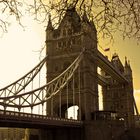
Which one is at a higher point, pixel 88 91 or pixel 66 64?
pixel 66 64

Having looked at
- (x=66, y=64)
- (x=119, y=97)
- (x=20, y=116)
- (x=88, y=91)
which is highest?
(x=66, y=64)

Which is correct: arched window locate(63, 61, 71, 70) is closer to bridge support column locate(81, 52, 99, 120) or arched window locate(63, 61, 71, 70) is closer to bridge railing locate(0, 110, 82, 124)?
bridge support column locate(81, 52, 99, 120)

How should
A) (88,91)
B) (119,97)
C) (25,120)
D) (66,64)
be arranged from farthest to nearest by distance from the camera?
1. (119,97)
2. (66,64)
3. (88,91)
4. (25,120)

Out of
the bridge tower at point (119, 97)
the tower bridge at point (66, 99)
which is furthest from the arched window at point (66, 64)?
the bridge tower at point (119, 97)

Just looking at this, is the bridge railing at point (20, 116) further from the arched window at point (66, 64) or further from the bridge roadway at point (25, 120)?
the arched window at point (66, 64)

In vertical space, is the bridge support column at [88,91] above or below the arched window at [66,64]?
below

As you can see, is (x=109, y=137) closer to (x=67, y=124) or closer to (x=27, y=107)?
(x=67, y=124)

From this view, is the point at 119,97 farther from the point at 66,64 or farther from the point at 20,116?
the point at 20,116

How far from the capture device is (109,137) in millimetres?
39469

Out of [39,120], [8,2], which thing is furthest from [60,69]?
[8,2]

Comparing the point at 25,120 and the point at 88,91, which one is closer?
the point at 25,120

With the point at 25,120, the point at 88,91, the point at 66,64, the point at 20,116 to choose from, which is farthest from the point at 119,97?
the point at 20,116

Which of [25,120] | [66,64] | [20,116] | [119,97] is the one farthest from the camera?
[119,97]

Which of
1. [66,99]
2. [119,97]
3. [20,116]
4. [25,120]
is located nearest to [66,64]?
Result: [66,99]
